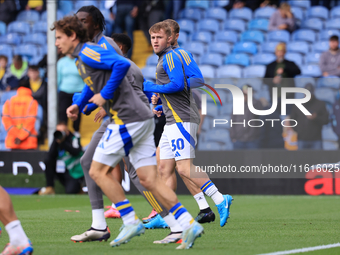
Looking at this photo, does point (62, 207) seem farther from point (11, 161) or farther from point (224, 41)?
point (224, 41)

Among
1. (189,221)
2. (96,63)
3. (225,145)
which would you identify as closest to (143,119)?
(96,63)

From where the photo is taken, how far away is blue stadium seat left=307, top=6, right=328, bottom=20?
1530 centimetres

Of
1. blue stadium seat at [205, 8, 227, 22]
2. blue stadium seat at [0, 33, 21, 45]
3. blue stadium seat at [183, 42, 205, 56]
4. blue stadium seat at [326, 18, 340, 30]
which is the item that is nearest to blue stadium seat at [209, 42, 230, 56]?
blue stadium seat at [183, 42, 205, 56]

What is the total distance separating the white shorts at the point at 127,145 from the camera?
4.34 m

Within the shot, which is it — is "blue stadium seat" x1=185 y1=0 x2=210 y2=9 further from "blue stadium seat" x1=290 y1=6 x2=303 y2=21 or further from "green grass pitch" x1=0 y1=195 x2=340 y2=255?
"green grass pitch" x1=0 y1=195 x2=340 y2=255

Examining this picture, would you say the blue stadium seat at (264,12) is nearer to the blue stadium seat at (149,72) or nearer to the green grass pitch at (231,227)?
the blue stadium seat at (149,72)

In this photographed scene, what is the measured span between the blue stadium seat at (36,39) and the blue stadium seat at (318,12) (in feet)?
25.0

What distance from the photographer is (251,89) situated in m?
10.4

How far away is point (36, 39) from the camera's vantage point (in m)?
16.5

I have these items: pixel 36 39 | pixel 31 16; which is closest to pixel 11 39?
pixel 36 39

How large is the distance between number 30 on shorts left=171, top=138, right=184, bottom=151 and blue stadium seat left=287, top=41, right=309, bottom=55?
9.43 metres

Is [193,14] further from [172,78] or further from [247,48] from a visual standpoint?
[172,78]

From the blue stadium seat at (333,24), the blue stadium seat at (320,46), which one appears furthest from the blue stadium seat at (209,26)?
the blue stadium seat at (333,24)

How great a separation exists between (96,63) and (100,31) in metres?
0.85
